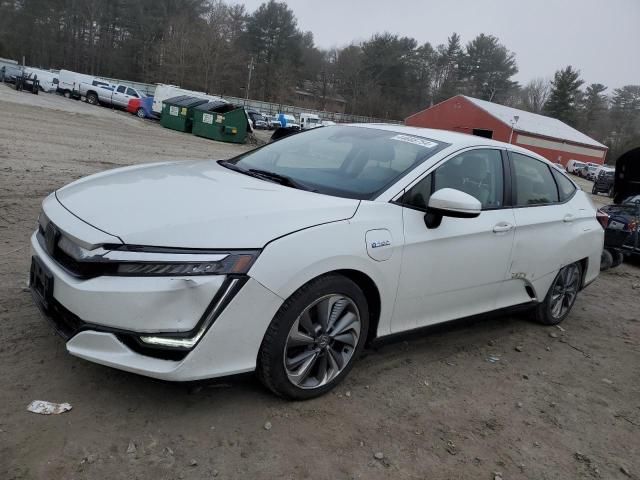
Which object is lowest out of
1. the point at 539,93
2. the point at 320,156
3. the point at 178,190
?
the point at 178,190

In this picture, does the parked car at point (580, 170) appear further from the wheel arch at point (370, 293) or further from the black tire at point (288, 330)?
the black tire at point (288, 330)

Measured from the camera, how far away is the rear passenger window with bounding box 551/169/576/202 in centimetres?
479

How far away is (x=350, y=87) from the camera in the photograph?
86250 millimetres

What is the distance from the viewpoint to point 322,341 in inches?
118

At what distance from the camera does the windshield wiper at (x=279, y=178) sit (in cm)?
334

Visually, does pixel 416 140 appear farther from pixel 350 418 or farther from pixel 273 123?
pixel 273 123

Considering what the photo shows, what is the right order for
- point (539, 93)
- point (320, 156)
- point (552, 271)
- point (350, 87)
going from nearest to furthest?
point (320, 156) < point (552, 271) < point (350, 87) < point (539, 93)

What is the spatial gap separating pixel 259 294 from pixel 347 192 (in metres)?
0.99

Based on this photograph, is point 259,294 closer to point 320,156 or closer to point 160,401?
point 160,401

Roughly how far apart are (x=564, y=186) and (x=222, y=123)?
2031 centimetres

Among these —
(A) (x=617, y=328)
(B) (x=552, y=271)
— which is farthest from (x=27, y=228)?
(A) (x=617, y=328)

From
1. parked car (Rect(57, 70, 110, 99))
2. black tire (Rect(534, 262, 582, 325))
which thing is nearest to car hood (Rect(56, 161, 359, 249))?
black tire (Rect(534, 262, 582, 325))

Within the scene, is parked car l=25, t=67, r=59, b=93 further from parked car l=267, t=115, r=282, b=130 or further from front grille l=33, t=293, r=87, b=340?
front grille l=33, t=293, r=87, b=340

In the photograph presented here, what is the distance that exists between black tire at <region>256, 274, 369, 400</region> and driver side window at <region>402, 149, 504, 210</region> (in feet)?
2.37
